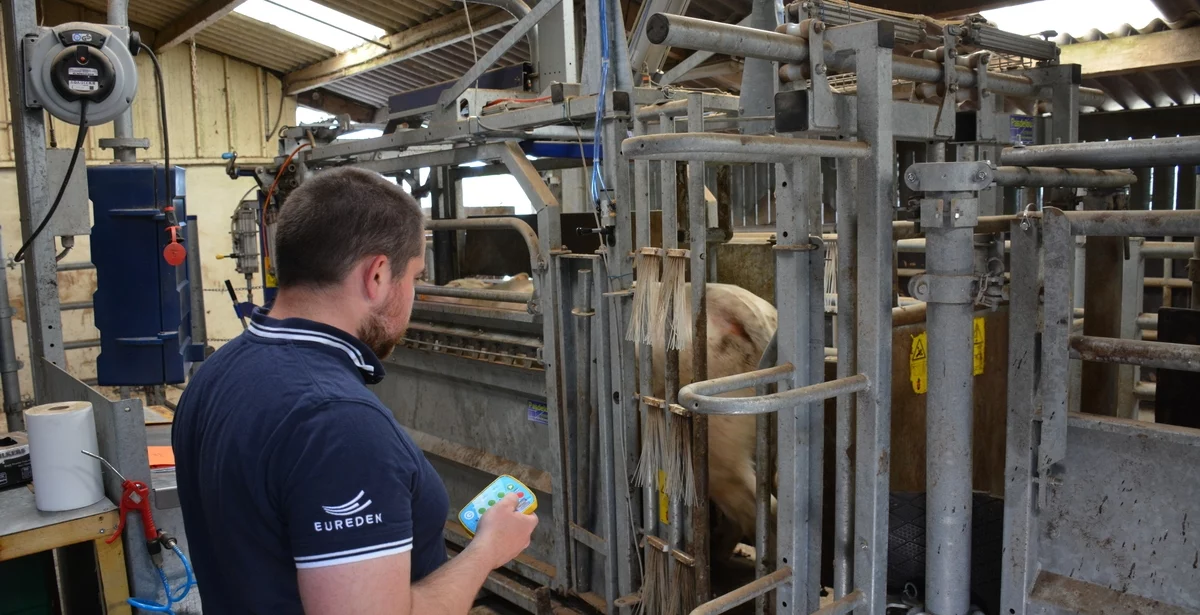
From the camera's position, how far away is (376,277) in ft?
5.12

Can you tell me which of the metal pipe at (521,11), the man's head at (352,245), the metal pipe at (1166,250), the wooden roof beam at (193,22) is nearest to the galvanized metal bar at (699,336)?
the metal pipe at (521,11)

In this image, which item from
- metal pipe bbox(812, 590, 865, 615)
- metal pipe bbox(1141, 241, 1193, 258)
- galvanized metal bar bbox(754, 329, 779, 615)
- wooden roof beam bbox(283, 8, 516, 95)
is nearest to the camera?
metal pipe bbox(812, 590, 865, 615)

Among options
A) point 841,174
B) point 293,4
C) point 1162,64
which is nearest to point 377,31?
point 293,4

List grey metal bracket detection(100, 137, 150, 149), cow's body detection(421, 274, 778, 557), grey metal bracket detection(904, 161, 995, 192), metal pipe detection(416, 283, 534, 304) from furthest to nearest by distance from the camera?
metal pipe detection(416, 283, 534, 304), cow's body detection(421, 274, 778, 557), grey metal bracket detection(100, 137, 150, 149), grey metal bracket detection(904, 161, 995, 192)

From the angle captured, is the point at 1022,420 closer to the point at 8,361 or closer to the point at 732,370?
the point at 732,370

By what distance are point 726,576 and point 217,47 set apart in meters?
11.4

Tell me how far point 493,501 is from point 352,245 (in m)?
0.68

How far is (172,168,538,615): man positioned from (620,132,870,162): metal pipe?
0.45 m

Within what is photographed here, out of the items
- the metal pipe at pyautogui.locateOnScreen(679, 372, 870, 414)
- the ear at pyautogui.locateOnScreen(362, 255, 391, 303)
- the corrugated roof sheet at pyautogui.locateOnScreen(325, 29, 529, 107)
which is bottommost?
the metal pipe at pyautogui.locateOnScreen(679, 372, 870, 414)

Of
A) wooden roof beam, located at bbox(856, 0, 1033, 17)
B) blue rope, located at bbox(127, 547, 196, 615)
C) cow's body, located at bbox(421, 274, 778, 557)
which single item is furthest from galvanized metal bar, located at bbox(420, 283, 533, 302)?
wooden roof beam, located at bbox(856, 0, 1033, 17)

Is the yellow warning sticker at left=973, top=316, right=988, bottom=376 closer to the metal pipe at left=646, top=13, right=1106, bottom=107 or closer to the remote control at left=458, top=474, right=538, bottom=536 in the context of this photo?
the metal pipe at left=646, top=13, right=1106, bottom=107

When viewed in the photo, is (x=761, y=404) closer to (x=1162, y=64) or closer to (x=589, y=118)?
(x=589, y=118)

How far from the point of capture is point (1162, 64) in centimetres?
615

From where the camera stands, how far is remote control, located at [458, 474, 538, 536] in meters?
1.83
